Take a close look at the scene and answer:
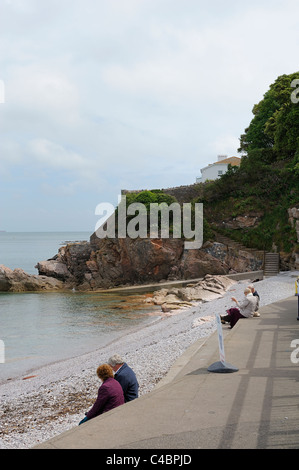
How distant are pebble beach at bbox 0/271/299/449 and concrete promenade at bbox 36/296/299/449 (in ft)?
5.33

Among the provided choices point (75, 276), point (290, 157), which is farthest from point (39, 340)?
point (290, 157)

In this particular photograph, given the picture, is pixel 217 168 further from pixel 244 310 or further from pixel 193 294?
pixel 244 310

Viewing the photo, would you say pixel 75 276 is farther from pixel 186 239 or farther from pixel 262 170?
pixel 262 170

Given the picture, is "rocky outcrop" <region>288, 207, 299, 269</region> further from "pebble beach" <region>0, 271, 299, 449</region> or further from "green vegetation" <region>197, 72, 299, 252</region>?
"pebble beach" <region>0, 271, 299, 449</region>

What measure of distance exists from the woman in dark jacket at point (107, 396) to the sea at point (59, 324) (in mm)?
8860

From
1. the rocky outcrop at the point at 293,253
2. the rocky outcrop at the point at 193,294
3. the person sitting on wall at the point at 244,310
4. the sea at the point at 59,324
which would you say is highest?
the rocky outcrop at the point at 293,253

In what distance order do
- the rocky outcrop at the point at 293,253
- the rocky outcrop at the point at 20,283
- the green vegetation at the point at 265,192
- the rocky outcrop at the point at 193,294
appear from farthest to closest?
the rocky outcrop at the point at 20,283, the green vegetation at the point at 265,192, the rocky outcrop at the point at 293,253, the rocky outcrop at the point at 193,294

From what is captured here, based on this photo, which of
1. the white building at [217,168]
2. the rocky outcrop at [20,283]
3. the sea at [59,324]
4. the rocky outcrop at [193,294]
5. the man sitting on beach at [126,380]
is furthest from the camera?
the white building at [217,168]

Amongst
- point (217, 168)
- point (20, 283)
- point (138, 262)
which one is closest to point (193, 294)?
point (138, 262)

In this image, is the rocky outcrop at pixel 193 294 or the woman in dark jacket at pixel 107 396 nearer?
the woman in dark jacket at pixel 107 396

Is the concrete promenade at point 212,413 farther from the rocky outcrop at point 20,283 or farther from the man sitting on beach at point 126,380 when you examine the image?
the rocky outcrop at point 20,283

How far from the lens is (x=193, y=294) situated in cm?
2895

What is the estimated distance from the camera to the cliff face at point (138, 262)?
38.1 metres

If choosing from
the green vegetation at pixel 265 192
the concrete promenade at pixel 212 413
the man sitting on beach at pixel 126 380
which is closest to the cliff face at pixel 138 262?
the green vegetation at pixel 265 192
